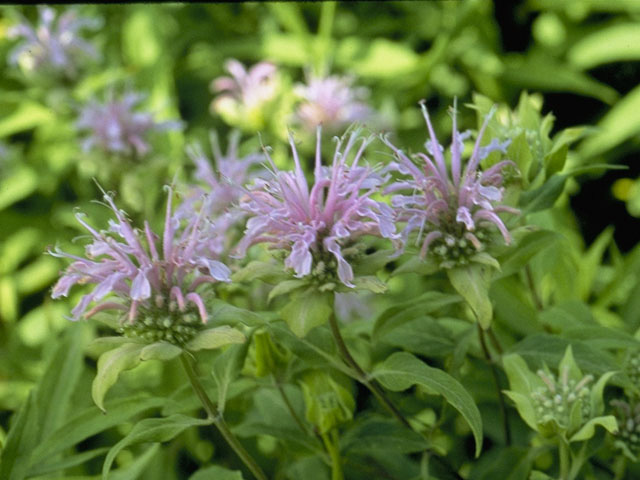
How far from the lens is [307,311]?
84 cm

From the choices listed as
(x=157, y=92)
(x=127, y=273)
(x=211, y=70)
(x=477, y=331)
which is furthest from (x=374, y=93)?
(x=127, y=273)

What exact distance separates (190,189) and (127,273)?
48cm

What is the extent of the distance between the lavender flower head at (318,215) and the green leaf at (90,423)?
0.78 feet

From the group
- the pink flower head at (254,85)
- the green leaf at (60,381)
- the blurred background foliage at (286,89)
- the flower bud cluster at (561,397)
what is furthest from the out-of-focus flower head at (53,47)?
the flower bud cluster at (561,397)

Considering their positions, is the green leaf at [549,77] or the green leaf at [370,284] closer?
the green leaf at [370,284]

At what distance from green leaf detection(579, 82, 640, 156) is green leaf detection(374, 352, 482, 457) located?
1.01 metres

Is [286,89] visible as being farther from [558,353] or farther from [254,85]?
[558,353]

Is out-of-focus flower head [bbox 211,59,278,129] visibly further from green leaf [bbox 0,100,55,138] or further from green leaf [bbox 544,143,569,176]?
green leaf [bbox 544,143,569,176]

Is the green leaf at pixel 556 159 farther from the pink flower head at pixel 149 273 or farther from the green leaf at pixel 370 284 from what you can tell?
the pink flower head at pixel 149 273

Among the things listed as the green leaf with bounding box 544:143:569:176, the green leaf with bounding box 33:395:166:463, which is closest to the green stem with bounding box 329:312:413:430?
the green leaf with bounding box 33:395:166:463

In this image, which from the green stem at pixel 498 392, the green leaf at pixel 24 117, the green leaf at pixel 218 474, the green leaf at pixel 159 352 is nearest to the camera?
the green leaf at pixel 159 352

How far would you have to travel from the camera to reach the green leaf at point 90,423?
0.94m

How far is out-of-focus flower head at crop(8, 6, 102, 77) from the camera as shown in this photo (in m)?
1.87

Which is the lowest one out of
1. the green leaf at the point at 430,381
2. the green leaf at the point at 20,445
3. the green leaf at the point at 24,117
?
the green leaf at the point at 20,445
